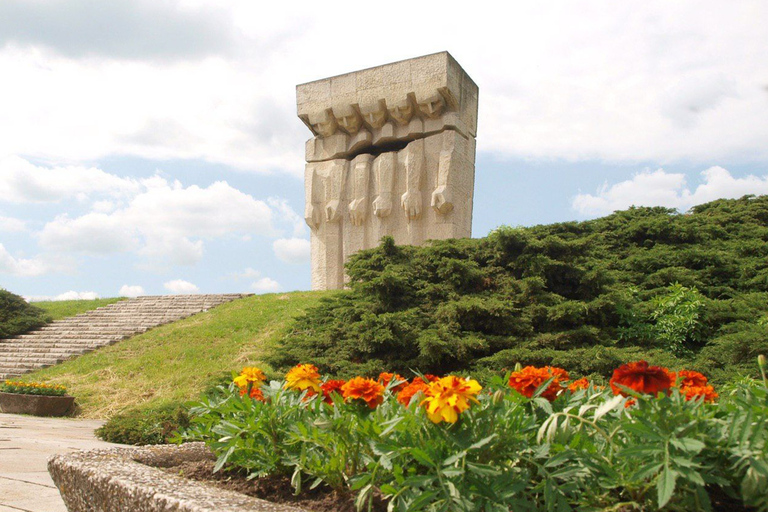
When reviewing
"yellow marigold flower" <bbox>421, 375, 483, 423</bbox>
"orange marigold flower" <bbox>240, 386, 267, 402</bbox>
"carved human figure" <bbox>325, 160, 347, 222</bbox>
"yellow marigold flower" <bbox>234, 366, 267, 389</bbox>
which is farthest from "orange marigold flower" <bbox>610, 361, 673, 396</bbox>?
"carved human figure" <bbox>325, 160, 347, 222</bbox>

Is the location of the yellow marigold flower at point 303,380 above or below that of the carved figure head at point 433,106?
below

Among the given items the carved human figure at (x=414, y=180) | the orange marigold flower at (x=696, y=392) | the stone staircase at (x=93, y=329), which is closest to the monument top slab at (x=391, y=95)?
the carved human figure at (x=414, y=180)

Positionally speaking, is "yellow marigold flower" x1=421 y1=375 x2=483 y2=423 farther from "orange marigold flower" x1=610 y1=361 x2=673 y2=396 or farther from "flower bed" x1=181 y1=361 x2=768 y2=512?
"orange marigold flower" x1=610 y1=361 x2=673 y2=396

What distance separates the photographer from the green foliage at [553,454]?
172 cm

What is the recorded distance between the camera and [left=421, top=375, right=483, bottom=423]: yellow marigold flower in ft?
6.17

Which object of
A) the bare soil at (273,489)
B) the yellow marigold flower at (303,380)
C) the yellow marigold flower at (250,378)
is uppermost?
the yellow marigold flower at (303,380)

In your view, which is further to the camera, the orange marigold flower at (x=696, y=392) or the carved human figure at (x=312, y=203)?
the carved human figure at (x=312, y=203)

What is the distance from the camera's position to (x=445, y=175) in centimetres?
1387

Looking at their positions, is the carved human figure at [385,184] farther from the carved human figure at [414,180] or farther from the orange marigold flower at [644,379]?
the orange marigold flower at [644,379]

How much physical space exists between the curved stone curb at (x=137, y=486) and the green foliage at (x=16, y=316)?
14.5m

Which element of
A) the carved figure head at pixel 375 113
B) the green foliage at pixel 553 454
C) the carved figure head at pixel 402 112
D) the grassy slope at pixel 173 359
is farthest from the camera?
the carved figure head at pixel 375 113

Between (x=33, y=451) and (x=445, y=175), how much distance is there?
10.3 metres

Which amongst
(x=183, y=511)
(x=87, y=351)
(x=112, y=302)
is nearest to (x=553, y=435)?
(x=183, y=511)

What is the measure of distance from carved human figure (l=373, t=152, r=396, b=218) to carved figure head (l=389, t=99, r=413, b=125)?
32.5 inches
